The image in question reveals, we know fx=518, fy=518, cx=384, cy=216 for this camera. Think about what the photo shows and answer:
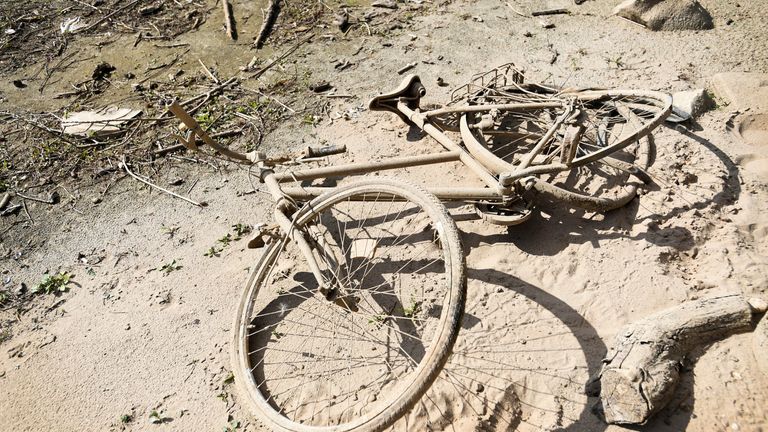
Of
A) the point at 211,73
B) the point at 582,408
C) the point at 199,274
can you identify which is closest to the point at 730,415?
the point at 582,408

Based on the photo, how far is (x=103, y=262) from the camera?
15.2 ft

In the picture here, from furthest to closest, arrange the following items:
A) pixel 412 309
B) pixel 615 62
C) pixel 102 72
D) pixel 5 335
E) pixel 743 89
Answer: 1. pixel 102 72
2. pixel 615 62
3. pixel 743 89
4. pixel 5 335
5. pixel 412 309

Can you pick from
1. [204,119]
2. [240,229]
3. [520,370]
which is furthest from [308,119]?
[520,370]

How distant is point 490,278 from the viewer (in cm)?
381

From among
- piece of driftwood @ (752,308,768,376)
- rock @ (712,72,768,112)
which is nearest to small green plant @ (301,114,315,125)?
rock @ (712,72,768,112)

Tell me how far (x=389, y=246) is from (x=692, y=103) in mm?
3024

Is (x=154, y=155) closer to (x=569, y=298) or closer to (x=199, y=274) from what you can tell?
(x=199, y=274)

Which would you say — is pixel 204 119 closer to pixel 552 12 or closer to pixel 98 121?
pixel 98 121

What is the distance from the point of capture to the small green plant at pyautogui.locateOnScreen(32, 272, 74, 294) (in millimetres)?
4461

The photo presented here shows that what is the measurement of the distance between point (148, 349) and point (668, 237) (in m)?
3.93

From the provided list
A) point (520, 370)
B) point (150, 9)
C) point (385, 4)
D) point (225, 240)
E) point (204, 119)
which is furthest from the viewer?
point (150, 9)

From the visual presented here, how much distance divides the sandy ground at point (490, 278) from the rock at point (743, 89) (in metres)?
0.14

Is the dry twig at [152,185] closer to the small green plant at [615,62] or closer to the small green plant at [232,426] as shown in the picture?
the small green plant at [232,426]

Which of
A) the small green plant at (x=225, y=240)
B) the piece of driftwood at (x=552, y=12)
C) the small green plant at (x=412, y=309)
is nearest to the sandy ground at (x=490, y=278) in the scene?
the small green plant at (x=225, y=240)
